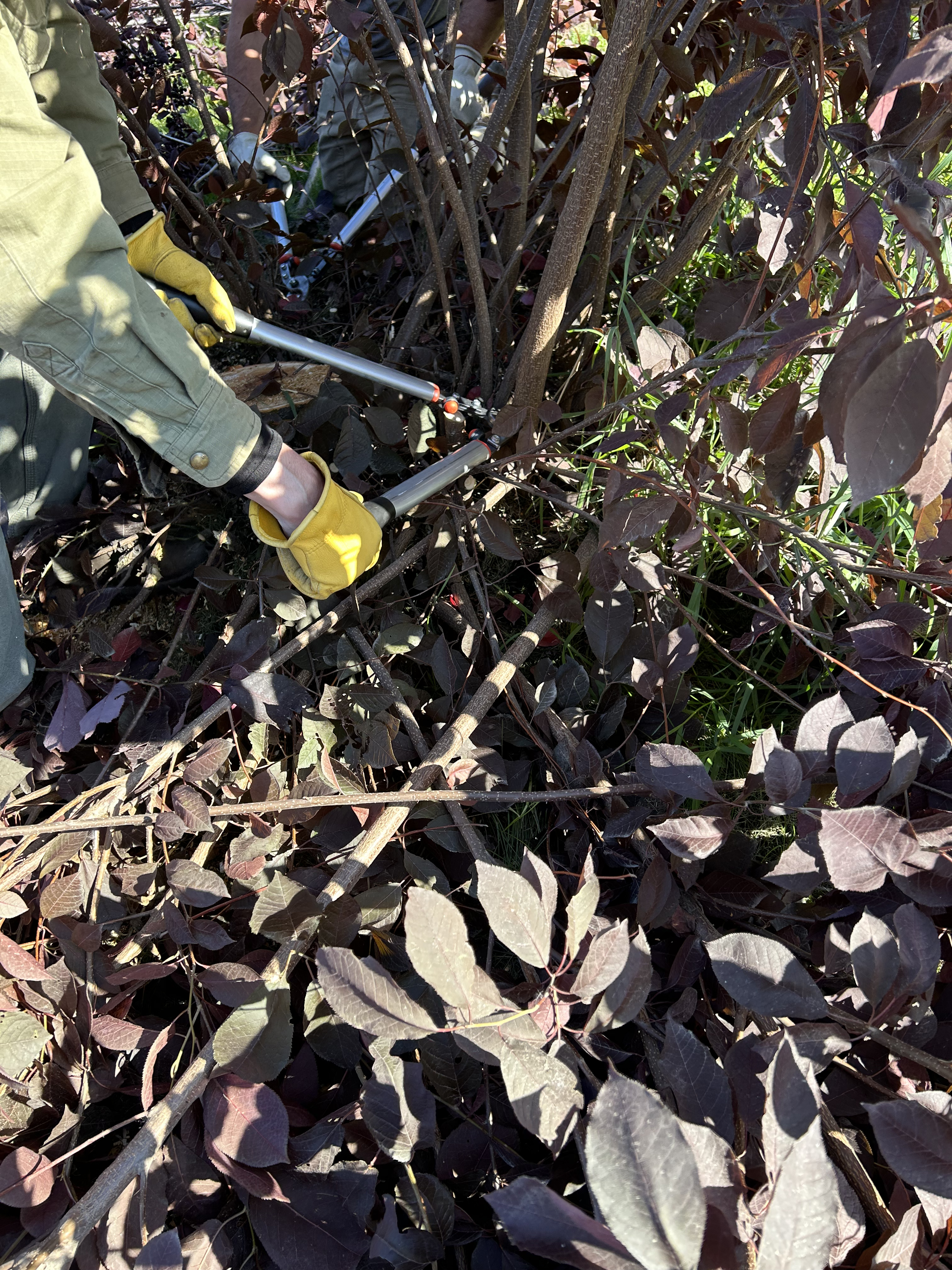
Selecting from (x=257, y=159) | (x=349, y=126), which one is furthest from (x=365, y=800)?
(x=257, y=159)

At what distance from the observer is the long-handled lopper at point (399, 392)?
1.60 m

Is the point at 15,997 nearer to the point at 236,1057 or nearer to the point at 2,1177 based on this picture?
the point at 2,1177

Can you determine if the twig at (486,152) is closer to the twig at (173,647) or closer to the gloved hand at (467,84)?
the gloved hand at (467,84)

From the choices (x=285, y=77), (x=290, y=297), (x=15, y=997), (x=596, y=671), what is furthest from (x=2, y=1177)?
(x=290, y=297)

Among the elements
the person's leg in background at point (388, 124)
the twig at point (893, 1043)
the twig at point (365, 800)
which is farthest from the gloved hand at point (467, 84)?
the twig at point (893, 1043)

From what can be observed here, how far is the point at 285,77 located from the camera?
1.49 meters

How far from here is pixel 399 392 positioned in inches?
70.7

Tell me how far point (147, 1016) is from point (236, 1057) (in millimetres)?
333

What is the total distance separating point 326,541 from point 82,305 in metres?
0.51

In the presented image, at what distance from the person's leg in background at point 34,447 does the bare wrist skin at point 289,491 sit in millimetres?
608

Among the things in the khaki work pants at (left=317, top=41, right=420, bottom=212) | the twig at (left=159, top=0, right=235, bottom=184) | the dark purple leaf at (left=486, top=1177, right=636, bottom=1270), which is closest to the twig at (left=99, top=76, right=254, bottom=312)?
the twig at (left=159, top=0, right=235, bottom=184)

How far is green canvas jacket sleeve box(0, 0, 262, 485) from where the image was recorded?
3.59ft

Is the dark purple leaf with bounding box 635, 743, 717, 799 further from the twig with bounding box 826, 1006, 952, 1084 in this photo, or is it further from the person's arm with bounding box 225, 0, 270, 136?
the person's arm with bounding box 225, 0, 270, 136

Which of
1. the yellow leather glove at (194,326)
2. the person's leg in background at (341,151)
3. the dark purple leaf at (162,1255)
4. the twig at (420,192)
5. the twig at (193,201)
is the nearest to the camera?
the dark purple leaf at (162,1255)
